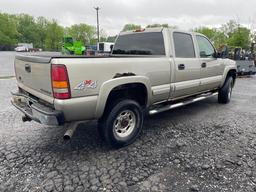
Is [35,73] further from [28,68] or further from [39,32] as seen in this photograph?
[39,32]

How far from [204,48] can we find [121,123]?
3010mm

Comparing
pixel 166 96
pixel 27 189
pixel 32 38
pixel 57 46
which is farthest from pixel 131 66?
pixel 32 38

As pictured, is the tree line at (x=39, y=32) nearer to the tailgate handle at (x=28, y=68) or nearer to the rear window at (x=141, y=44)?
the rear window at (x=141, y=44)

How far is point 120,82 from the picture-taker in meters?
3.32

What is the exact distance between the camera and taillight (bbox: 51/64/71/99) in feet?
9.00

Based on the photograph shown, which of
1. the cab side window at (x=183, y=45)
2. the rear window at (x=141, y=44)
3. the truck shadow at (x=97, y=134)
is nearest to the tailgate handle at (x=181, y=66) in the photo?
the cab side window at (x=183, y=45)

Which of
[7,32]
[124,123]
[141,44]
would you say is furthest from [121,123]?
[7,32]

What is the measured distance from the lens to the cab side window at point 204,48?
5.18 metres

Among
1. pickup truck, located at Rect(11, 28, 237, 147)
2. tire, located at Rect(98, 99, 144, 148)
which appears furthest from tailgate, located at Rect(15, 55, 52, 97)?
tire, located at Rect(98, 99, 144, 148)

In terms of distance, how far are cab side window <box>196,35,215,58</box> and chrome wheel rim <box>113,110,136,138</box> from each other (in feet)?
8.06

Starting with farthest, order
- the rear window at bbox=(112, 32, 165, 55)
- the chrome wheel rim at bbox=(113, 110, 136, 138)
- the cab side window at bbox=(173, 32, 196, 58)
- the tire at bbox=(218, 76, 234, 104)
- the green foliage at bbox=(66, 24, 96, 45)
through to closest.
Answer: the green foliage at bbox=(66, 24, 96, 45) → the tire at bbox=(218, 76, 234, 104) → the cab side window at bbox=(173, 32, 196, 58) → the rear window at bbox=(112, 32, 165, 55) → the chrome wheel rim at bbox=(113, 110, 136, 138)

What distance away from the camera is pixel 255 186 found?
270cm

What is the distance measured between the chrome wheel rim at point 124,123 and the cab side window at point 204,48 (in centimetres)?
246

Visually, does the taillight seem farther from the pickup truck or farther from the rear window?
the rear window
